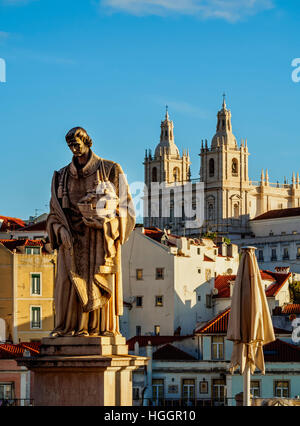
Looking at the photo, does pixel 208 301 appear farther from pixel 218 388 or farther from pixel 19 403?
pixel 19 403

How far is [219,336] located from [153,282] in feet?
53.4

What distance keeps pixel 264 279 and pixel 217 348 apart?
18796 millimetres

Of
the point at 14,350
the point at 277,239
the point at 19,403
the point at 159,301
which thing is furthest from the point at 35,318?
the point at 277,239

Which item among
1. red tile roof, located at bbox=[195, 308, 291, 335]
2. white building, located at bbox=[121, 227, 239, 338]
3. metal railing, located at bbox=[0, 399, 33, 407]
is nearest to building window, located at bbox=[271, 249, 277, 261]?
white building, located at bbox=[121, 227, 239, 338]

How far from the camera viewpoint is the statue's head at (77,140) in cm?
1187

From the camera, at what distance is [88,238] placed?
11.8 metres

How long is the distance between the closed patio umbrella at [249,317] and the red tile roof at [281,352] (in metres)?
35.6

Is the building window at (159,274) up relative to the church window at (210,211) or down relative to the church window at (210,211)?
down

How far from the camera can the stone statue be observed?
11641 mm

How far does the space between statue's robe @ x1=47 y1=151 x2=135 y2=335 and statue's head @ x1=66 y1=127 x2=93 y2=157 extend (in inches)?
4.5

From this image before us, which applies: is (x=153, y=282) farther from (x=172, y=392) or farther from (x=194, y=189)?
(x=194, y=189)

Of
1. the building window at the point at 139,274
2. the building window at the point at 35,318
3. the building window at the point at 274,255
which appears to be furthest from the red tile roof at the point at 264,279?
the building window at the point at 274,255

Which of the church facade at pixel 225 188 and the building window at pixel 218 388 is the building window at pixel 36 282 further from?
the church facade at pixel 225 188

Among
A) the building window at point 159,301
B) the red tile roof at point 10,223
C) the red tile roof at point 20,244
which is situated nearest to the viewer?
the red tile roof at point 20,244
